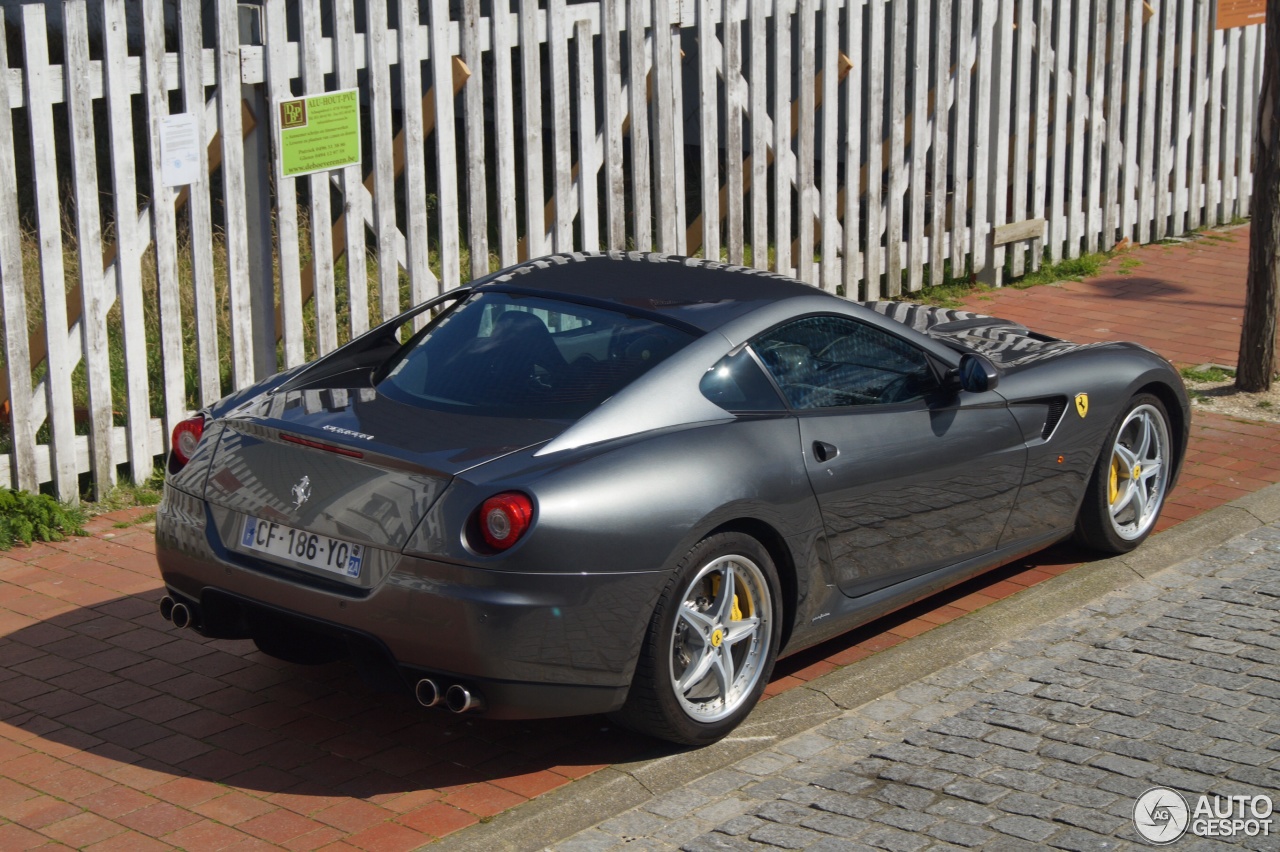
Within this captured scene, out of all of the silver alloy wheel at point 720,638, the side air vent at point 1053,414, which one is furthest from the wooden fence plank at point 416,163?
the silver alloy wheel at point 720,638

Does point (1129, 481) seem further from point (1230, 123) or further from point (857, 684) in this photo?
point (1230, 123)

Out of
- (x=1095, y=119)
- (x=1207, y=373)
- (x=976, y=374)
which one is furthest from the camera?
(x=1095, y=119)

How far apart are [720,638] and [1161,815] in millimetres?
1370

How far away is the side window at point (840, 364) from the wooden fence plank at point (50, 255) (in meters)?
3.60

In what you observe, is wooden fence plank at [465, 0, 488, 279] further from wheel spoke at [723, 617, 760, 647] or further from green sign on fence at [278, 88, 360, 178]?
wheel spoke at [723, 617, 760, 647]

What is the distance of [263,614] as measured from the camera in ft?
15.3

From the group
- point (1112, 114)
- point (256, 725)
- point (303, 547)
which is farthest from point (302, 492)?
point (1112, 114)

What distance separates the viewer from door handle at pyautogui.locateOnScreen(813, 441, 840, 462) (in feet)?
16.6

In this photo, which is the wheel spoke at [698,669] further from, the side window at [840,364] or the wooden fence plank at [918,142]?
the wooden fence plank at [918,142]

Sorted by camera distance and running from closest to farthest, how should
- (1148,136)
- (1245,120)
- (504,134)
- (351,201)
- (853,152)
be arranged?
(351,201), (504,134), (853,152), (1148,136), (1245,120)

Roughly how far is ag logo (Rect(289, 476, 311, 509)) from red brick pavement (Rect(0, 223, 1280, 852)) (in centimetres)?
84

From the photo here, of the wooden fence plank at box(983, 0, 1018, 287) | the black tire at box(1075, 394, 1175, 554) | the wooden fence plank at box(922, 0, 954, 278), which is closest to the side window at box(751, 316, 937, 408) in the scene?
the black tire at box(1075, 394, 1175, 554)

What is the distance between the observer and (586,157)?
9.11 meters

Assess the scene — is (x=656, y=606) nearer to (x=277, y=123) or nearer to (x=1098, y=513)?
(x=1098, y=513)
